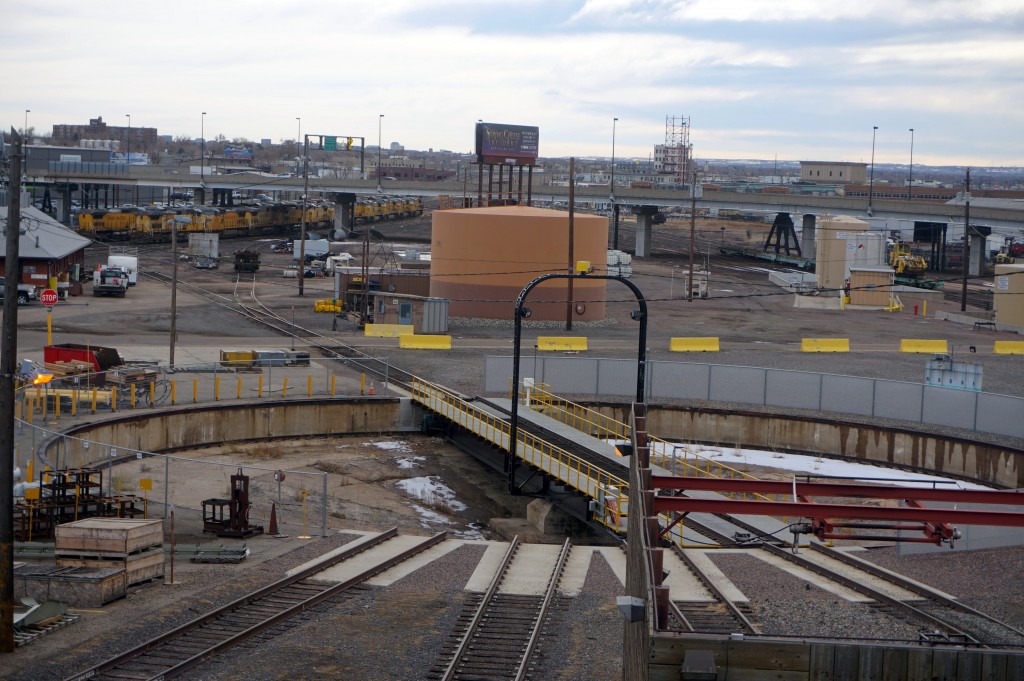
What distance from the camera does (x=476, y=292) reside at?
191ft

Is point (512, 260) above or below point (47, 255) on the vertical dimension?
above

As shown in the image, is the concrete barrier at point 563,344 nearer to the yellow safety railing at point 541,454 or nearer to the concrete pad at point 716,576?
the yellow safety railing at point 541,454

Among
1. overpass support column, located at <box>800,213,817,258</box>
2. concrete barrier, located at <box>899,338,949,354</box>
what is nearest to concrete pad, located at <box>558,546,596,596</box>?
concrete barrier, located at <box>899,338,949,354</box>

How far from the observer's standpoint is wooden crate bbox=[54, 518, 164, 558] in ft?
58.1

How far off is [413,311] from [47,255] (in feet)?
67.7

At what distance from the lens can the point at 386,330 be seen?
169ft

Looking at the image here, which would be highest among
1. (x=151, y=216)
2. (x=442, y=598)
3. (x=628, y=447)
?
(x=151, y=216)

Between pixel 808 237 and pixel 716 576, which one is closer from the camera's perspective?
pixel 716 576

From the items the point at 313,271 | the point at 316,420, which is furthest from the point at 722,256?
the point at 316,420

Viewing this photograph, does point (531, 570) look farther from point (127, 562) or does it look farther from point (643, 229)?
point (643, 229)

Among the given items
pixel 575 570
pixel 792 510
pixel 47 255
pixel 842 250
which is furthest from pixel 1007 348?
pixel 47 255

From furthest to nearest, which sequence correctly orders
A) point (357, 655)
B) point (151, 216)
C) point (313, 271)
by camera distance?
point (151, 216)
point (313, 271)
point (357, 655)

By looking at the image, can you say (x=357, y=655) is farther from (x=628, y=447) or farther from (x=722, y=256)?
(x=722, y=256)

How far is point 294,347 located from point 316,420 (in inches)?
436
